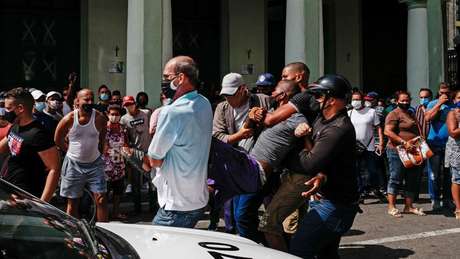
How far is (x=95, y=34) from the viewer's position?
14.8 m

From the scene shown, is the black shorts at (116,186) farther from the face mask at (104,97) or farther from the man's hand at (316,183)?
the man's hand at (316,183)

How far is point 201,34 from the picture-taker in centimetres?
1661

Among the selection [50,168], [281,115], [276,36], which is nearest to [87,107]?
[50,168]

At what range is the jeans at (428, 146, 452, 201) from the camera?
30.6ft

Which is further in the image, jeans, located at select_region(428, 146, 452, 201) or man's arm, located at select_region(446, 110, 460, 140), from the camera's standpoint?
jeans, located at select_region(428, 146, 452, 201)

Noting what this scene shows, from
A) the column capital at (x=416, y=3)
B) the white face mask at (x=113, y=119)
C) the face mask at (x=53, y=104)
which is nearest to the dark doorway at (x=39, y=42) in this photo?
the face mask at (x=53, y=104)

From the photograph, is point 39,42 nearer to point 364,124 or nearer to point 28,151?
point 364,124

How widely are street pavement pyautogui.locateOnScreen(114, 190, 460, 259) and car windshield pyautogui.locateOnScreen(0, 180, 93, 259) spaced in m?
4.11

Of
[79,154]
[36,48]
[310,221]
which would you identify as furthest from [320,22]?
[310,221]

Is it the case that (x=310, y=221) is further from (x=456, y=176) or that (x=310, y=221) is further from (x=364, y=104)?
(x=364, y=104)

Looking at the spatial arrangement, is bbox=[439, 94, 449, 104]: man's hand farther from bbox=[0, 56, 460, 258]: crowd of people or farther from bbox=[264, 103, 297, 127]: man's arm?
bbox=[264, 103, 297, 127]: man's arm

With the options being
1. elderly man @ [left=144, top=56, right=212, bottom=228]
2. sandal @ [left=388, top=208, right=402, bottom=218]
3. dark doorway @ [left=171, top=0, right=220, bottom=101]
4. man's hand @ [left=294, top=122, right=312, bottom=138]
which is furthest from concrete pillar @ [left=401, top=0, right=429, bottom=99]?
elderly man @ [left=144, top=56, right=212, bottom=228]

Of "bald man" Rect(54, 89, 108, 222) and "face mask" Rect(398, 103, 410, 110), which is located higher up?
"face mask" Rect(398, 103, 410, 110)

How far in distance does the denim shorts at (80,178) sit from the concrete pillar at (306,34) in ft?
22.7
